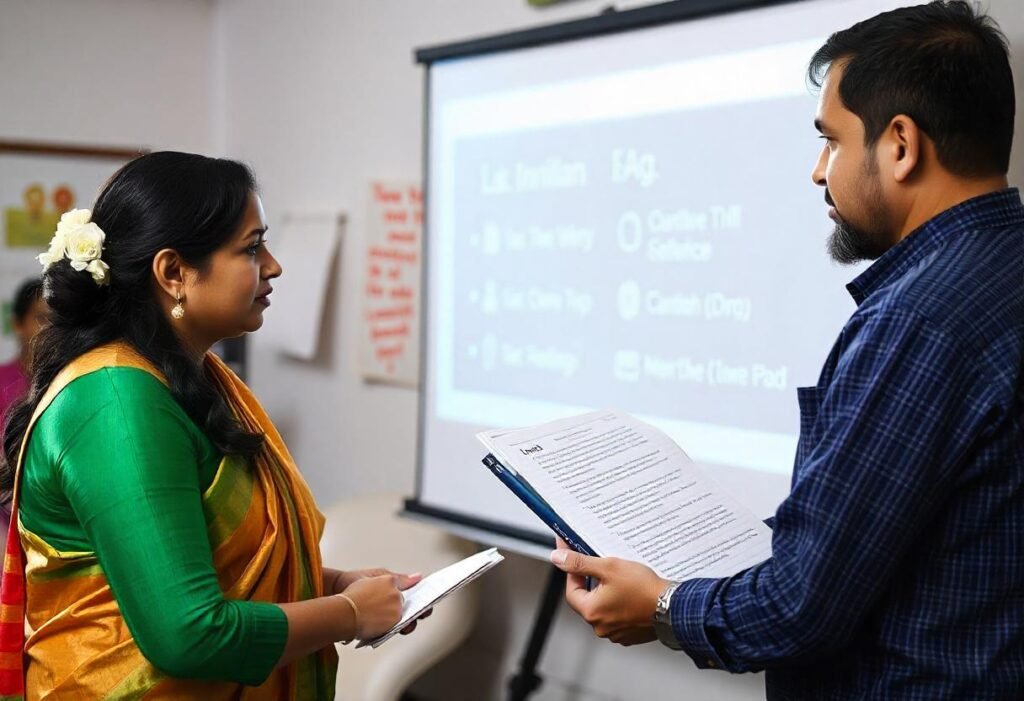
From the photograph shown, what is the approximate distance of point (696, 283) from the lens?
2010 millimetres

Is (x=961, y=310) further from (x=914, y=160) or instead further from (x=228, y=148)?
(x=228, y=148)

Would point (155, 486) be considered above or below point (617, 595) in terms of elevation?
above

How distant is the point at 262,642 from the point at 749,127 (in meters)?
1.26

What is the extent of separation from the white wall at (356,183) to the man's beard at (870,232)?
1.37 meters

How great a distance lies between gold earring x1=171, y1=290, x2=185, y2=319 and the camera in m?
1.32

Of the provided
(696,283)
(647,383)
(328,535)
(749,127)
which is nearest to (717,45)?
(749,127)

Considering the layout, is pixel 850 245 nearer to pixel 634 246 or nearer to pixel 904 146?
pixel 904 146

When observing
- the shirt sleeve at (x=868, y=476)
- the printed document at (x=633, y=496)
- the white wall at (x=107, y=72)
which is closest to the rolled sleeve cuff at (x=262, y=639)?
the printed document at (x=633, y=496)

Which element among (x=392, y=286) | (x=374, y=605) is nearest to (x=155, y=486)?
(x=374, y=605)

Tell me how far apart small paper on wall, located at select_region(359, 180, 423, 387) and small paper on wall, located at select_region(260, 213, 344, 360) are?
208 mm

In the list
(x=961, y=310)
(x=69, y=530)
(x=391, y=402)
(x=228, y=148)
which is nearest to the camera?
(x=961, y=310)

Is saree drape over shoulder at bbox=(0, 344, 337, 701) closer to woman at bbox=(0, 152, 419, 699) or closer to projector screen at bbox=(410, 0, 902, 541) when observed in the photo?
woman at bbox=(0, 152, 419, 699)

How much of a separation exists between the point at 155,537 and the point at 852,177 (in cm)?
86

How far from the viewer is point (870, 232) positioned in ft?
3.68
